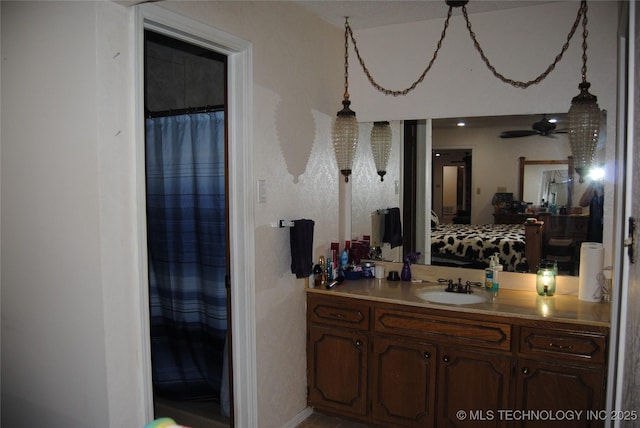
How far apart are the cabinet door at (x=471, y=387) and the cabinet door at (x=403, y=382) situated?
7cm

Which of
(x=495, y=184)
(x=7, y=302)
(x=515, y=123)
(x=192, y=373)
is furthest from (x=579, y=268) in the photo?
(x=7, y=302)

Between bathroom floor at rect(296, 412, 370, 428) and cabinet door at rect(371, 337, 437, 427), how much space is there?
8.2 inches

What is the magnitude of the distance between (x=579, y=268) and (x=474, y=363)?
33.4 inches

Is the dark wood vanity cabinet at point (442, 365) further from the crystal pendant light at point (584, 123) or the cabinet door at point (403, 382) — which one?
the crystal pendant light at point (584, 123)

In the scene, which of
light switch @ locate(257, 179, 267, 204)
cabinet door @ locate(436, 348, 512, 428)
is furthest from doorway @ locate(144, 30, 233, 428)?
cabinet door @ locate(436, 348, 512, 428)

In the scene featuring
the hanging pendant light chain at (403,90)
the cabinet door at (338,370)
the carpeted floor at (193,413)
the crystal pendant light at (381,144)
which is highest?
the hanging pendant light chain at (403,90)

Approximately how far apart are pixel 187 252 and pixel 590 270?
2388 millimetres

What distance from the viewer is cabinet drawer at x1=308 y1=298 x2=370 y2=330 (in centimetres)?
284

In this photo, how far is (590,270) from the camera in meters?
2.59

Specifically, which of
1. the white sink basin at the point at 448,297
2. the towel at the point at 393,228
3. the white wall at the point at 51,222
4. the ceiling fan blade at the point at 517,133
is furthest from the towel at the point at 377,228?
the white wall at the point at 51,222

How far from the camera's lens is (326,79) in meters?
3.19

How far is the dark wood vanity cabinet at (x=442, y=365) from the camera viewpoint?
233cm

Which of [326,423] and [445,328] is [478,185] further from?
[326,423]

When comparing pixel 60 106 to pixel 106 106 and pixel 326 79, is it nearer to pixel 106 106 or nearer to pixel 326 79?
pixel 106 106
